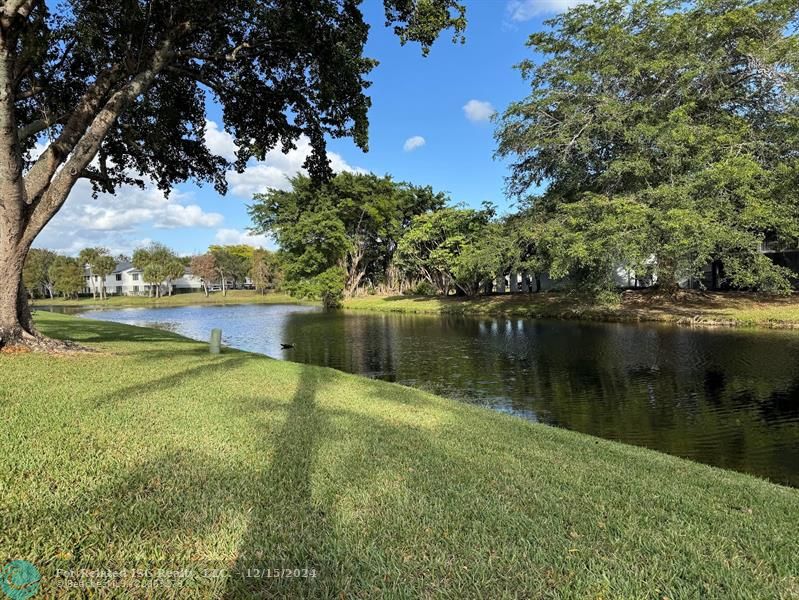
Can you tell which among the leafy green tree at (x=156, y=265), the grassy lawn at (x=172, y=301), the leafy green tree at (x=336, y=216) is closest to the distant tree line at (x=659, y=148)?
the leafy green tree at (x=336, y=216)

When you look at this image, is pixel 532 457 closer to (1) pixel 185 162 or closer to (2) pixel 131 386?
(2) pixel 131 386

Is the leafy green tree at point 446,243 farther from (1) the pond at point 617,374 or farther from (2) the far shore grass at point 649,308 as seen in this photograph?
(1) the pond at point 617,374

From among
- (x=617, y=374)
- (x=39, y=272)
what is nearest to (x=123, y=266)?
(x=39, y=272)

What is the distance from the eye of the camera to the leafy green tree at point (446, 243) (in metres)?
40.1

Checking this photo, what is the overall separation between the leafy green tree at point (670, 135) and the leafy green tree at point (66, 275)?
71.5m

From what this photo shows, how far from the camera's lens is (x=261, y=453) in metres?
4.41

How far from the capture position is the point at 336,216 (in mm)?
42719

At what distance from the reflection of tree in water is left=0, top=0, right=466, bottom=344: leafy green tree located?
24.6ft

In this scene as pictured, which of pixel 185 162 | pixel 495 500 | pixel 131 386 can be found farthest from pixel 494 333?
pixel 495 500

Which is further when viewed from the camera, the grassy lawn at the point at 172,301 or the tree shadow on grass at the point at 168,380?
the grassy lawn at the point at 172,301

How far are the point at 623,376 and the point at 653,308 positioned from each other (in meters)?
16.0

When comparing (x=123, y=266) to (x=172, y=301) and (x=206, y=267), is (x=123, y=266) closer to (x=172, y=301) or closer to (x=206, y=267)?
(x=206, y=267)

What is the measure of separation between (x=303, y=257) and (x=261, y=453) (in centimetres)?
3919

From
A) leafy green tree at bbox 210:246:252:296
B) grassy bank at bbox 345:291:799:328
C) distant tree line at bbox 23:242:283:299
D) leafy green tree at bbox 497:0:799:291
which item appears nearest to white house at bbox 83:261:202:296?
distant tree line at bbox 23:242:283:299
